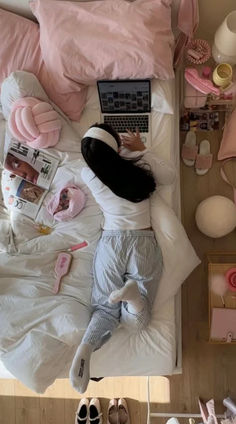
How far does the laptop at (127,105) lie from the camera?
1697mm

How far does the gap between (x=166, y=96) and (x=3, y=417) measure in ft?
5.86

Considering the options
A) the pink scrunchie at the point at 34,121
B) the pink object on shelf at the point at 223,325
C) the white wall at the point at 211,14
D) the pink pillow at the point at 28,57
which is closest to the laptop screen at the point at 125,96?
the pink pillow at the point at 28,57

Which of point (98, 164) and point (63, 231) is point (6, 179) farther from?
point (98, 164)

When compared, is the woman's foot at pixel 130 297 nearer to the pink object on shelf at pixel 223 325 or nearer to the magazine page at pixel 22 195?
the pink object on shelf at pixel 223 325

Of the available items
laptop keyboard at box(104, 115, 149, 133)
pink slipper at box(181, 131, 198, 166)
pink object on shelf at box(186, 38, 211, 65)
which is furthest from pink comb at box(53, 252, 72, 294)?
pink object on shelf at box(186, 38, 211, 65)

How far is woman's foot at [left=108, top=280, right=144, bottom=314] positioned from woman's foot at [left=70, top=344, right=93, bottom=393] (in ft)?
0.66

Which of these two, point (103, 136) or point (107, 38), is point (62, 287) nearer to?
point (103, 136)

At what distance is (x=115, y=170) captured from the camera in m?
1.34

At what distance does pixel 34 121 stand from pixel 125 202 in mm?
578

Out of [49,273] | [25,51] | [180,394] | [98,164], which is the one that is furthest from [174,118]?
[180,394]

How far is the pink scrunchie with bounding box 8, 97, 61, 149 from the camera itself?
1719 mm

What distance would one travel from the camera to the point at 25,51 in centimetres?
179

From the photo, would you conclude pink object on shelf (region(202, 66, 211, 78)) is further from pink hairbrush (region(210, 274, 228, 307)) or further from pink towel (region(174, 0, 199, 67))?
pink hairbrush (region(210, 274, 228, 307))

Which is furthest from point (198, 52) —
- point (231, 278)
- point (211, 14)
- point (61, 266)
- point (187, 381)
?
point (187, 381)
